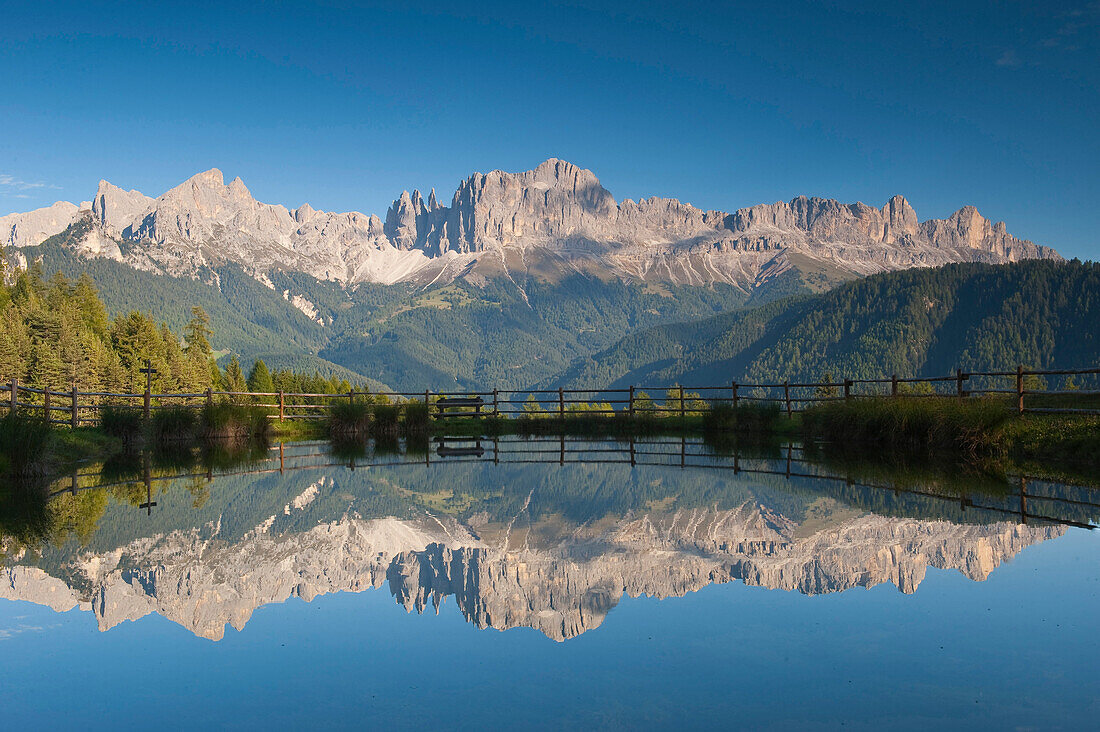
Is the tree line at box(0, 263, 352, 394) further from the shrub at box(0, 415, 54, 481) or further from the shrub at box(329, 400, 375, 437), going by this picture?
the shrub at box(0, 415, 54, 481)

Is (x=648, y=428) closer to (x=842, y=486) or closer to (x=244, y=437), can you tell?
(x=244, y=437)

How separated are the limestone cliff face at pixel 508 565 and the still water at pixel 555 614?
41mm

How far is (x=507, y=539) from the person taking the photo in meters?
9.80

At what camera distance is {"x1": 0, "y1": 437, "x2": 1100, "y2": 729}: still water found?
4.92 meters

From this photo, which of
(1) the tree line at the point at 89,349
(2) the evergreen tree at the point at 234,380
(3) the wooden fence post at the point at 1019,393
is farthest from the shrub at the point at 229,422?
(2) the evergreen tree at the point at 234,380

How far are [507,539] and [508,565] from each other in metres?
1.44

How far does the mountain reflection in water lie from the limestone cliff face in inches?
1.2

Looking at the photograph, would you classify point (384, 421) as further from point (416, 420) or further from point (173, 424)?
point (173, 424)

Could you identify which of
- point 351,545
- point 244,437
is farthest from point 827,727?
point 244,437

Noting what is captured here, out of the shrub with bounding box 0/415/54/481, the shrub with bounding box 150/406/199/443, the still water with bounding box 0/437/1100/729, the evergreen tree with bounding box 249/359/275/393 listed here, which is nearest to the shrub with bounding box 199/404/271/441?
the shrub with bounding box 150/406/199/443

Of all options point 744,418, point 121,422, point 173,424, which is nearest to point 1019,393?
point 744,418

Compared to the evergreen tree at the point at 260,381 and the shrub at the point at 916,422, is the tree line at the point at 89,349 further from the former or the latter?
the shrub at the point at 916,422

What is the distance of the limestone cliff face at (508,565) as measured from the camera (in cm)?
708

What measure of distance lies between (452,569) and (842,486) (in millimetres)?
7891
